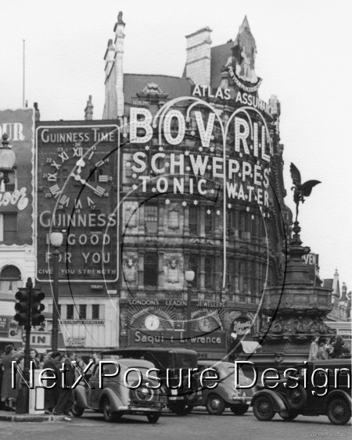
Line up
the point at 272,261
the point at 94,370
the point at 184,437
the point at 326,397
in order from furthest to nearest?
the point at 272,261
the point at 94,370
the point at 326,397
the point at 184,437

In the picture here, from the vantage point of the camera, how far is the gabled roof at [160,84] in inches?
2798

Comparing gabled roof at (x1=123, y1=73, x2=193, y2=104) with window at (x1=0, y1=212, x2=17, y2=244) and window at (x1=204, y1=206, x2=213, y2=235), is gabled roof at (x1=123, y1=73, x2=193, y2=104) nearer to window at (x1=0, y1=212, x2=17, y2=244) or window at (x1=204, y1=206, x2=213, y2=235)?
window at (x1=204, y1=206, x2=213, y2=235)

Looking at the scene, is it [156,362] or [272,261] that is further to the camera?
[272,261]

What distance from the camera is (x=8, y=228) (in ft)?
225

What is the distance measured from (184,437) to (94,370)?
20.0 ft

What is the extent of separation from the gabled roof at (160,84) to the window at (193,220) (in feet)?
24.9

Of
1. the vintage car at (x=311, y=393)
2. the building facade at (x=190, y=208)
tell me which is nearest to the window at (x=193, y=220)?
the building facade at (x=190, y=208)

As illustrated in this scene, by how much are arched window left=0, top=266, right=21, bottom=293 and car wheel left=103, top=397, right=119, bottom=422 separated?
4185cm

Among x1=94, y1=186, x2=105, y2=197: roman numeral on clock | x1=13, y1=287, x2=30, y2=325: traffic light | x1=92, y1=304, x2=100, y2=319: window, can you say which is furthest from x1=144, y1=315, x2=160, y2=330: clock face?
x1=13, y1=287, x2=30, y2=325: traffic light

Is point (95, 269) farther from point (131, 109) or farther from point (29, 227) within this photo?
point (131, 109)

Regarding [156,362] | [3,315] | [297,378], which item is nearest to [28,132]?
[3,315]

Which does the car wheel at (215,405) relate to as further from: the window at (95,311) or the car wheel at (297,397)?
the window at (95,311)

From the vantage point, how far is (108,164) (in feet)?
223

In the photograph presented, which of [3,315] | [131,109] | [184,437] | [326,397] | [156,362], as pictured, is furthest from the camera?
[131,109]
